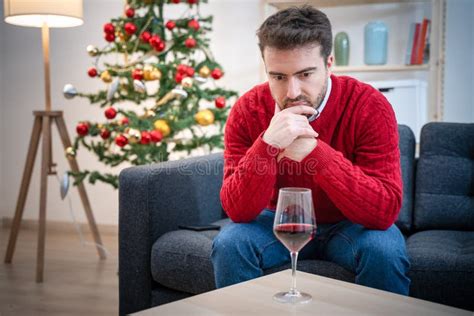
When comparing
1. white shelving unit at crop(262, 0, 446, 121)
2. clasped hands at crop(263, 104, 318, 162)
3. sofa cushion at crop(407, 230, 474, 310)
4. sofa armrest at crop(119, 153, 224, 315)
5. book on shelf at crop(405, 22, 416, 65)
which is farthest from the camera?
book on shelf at crop(405, 22, 416, 65)

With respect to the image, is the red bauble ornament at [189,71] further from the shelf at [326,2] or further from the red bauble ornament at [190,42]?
the shelf at [326,2]

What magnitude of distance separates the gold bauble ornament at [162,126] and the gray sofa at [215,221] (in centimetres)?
51

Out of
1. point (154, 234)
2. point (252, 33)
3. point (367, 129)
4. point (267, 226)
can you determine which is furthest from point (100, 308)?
point (252, 33)

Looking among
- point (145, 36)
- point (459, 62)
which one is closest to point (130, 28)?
point (145, 36)

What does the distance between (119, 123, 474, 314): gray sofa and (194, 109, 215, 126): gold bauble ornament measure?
0.48 meters

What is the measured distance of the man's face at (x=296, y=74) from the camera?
1752 mm

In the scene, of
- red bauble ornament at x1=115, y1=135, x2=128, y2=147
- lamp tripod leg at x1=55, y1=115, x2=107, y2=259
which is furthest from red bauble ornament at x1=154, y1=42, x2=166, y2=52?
lamp tripod leg at x1=55, y1=115, x2=107, y2=259

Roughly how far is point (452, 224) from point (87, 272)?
6.09 feet

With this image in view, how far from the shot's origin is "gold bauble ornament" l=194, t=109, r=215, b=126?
2.98 m

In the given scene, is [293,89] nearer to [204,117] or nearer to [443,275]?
[443,275]

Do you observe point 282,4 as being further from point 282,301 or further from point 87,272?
point 282,301

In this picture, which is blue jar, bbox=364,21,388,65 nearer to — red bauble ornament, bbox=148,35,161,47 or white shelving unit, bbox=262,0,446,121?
white shelving unit, bbox=262,0,446,121

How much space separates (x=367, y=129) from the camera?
1.86 meters

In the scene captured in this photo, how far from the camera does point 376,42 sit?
11.3 ft
